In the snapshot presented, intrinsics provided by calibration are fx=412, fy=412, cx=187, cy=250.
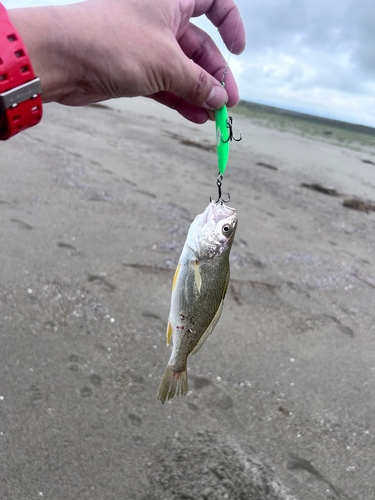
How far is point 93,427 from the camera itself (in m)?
3.05

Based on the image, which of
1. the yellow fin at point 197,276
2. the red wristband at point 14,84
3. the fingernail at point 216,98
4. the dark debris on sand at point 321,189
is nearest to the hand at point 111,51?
the fingernail at point 216,98

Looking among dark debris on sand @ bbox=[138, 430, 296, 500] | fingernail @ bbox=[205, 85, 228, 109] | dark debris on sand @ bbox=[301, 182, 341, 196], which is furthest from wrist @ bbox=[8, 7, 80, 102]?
dark debris on sand @ bbox=[301, 182, 341, 196]

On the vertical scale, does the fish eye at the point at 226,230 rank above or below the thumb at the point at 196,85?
below

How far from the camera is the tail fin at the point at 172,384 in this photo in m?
2.43

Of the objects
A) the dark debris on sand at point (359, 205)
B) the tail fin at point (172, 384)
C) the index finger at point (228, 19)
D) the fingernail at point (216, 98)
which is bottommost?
the tail fin at point (172, 384)

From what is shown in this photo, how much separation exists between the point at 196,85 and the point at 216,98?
0.16 meters

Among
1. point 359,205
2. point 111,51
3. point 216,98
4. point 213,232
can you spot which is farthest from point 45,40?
point 359,205

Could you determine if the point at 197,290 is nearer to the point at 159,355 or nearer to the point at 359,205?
the point at 159,355

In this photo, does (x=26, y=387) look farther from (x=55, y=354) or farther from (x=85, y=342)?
(x=85, y=342)

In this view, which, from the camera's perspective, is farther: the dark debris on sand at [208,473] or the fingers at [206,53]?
the fingers at [206,53]

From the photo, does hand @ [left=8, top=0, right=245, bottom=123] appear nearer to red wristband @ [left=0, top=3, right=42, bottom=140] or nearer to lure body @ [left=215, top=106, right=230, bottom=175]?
lure body @ [left=215, top=106, right=230, bottom=175]

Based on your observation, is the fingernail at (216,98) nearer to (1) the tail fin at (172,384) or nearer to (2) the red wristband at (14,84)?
(2) the red wristband at (14,84)

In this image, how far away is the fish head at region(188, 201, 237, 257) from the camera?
8.01ft

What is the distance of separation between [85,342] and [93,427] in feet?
2.93
